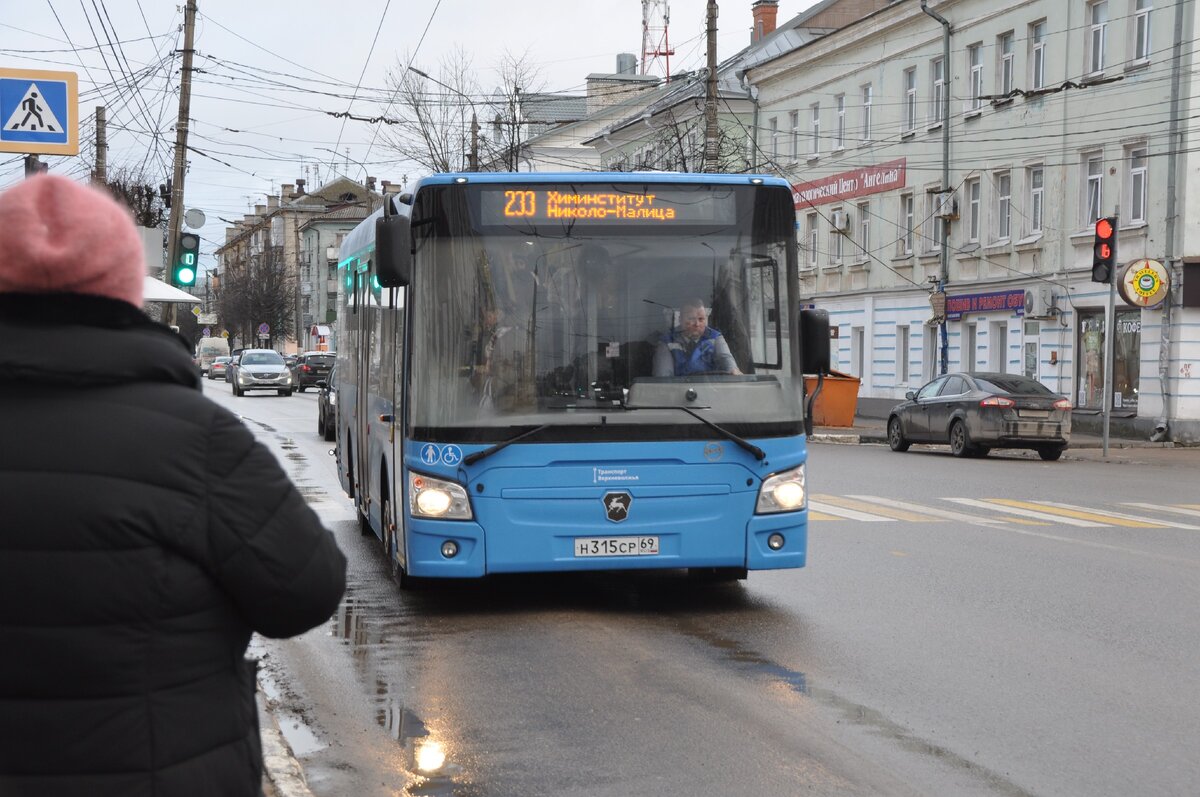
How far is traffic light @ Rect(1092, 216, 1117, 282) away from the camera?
25.3 meters

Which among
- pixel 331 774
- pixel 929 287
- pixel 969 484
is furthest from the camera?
pixel 929 287

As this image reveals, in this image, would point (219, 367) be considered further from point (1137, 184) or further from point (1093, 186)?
point (1137, 184)

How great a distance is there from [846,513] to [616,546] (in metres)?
7.17

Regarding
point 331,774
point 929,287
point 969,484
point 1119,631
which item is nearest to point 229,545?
point 331,774

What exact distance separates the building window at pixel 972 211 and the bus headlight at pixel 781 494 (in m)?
31.4

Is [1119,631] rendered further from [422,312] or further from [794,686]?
[422,312]

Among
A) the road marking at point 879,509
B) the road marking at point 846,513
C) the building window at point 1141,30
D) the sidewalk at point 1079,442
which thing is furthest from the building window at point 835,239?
the road marking at point 846,513

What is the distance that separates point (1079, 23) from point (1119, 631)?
93.6 ft

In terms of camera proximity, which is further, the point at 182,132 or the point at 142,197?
the point at 142,197

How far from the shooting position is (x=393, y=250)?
892 cm

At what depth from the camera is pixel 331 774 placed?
19.4 feet

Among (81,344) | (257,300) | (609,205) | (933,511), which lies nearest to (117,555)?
(81,344)

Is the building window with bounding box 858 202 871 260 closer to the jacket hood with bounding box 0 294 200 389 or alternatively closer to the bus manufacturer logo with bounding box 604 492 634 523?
the bus manufacturer logo with bounding box 604 492 634 523

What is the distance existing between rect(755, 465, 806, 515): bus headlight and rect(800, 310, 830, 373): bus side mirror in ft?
2.14
